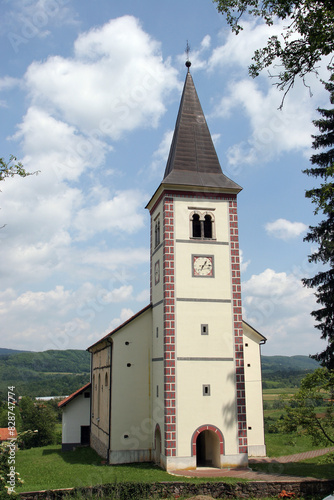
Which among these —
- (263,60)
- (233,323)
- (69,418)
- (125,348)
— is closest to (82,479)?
(125,348)

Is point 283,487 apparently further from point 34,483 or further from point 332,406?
point 34,483

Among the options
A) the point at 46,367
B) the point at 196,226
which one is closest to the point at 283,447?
the point at 196,226

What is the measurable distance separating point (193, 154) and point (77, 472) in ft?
55.5

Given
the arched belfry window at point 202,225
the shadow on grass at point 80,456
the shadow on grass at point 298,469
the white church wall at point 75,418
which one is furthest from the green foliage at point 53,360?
the shadow on grass at point 298,469

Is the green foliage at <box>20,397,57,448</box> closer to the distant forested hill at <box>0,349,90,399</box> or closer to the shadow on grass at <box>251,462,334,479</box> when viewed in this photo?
the shadow on grass at <box>251,462,334,479</box>

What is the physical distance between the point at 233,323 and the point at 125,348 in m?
5.89

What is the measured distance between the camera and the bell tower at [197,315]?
21.0 meters

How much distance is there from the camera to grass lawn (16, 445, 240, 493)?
17.4 meters

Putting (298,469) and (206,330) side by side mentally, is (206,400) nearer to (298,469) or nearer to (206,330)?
(206,330)

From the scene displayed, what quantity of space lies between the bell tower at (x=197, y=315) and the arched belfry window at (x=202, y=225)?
0.05 meters

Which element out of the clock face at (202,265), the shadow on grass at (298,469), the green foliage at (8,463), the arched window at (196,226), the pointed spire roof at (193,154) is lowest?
the shadow on grass at (298,469)

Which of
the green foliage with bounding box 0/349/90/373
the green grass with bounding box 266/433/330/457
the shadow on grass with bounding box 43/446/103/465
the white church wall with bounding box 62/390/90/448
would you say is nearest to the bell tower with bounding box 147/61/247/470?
the shadow on grass with bounding box 43/446/103/465

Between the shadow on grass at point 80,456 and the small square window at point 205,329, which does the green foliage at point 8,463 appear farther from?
the shadow on grass at point 80,456

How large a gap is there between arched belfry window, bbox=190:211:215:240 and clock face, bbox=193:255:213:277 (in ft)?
3.74
